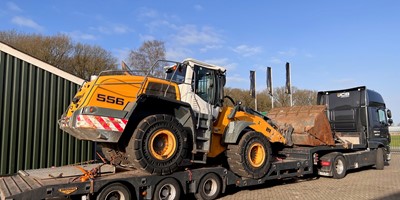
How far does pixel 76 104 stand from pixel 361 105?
417 inches

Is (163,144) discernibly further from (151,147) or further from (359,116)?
(359,116)

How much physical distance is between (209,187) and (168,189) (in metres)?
1.26

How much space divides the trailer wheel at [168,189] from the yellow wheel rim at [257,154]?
7.90 feet

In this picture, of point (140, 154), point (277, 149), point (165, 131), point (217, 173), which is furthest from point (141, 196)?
point (277, 149)

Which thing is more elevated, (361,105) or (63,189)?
(361,105)

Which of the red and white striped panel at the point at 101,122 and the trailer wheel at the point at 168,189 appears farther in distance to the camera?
the trailer wheel at the point at 168,189

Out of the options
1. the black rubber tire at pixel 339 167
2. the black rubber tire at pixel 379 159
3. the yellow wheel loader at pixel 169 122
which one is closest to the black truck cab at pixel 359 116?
the black rubber tire at pixel 379 159

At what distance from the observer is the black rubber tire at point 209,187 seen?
26.3 ft

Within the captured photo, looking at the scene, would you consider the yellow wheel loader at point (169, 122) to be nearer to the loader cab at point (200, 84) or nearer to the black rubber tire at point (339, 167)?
the loader cab at point (200, 84)

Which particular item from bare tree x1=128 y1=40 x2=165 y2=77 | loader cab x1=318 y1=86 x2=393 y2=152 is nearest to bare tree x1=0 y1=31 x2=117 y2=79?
bare tree x1=128 y1=40 x2=165 y2=77

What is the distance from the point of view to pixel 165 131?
7129mm

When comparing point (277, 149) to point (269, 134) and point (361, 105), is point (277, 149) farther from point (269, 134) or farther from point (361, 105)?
point (361, 105)

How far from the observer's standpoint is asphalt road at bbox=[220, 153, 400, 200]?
8.61 m

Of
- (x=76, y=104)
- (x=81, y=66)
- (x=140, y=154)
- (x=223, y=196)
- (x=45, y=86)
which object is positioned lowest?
(x=223, y=196)
